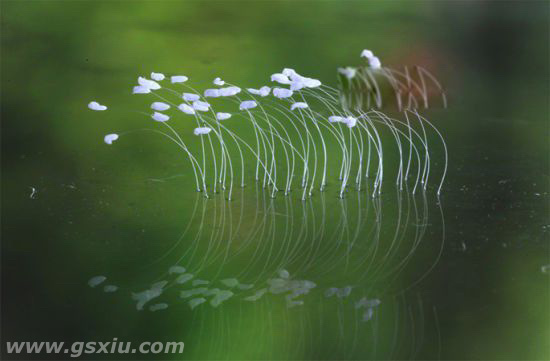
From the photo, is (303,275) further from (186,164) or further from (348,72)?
(348,72)

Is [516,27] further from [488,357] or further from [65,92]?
[488,357]

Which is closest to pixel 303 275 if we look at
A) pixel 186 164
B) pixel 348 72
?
pixel 186 164

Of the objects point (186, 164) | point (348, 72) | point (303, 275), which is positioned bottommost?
point (303, 275)

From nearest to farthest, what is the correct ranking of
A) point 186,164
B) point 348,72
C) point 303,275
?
point 303,275, point 186,164, point 348,72

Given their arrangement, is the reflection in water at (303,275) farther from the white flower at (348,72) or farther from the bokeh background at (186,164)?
the white flower at (348,72)

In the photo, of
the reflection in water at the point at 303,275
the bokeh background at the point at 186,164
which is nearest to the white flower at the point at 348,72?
the bokeh background at the point at 186,164

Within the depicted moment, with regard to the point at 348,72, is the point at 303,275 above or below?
below
